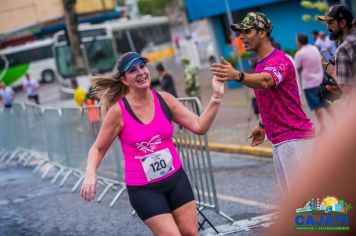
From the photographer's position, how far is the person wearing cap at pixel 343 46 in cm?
608

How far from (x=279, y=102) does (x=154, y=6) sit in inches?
2414

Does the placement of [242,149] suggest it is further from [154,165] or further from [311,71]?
[154,165]

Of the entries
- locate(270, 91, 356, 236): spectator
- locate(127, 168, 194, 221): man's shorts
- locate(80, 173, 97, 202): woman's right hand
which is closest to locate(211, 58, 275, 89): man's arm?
locate(127, 168, 194, 221): man's shorts

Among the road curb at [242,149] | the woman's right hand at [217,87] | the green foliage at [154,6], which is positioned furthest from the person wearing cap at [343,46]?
the green foliage at [154,6]

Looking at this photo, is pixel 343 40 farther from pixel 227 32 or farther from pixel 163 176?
pixel 227 32

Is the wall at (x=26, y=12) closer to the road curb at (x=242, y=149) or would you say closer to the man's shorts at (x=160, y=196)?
the road curb at (x=242, y=149)

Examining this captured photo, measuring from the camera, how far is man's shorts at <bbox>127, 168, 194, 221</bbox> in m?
4.97

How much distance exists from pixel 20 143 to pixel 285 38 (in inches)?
384

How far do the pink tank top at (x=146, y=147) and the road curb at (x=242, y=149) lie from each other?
6.87 meters

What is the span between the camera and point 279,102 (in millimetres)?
5418

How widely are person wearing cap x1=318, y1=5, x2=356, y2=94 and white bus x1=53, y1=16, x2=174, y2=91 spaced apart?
2503 centimetres

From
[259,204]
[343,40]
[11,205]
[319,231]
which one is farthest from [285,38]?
[319,231]

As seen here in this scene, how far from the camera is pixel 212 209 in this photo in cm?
801

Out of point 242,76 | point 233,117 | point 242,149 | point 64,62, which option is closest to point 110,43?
point 64,62
